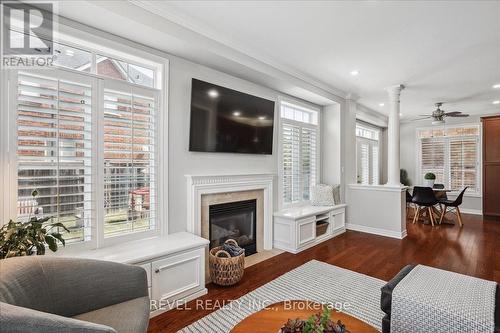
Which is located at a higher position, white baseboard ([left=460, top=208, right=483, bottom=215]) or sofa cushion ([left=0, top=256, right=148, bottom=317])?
sofa cushion ([left=0, top=256, right=148, bottom=317])

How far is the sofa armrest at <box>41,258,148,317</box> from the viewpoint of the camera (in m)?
1.51

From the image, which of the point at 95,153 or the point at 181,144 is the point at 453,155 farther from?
the point at 95,153

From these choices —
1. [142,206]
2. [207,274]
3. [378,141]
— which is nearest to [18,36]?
[142,206]

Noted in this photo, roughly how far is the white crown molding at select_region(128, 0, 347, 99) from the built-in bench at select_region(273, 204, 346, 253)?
2.11 m

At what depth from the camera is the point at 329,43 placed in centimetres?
305

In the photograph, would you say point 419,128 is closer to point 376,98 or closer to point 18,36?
point 376,98

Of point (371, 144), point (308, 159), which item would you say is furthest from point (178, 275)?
point (371, 144)

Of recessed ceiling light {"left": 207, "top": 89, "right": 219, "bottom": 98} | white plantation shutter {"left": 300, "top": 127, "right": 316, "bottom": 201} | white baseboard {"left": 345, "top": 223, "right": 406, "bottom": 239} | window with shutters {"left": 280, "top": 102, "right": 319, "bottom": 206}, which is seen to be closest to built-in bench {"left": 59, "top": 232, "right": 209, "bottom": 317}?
recessed ceiling light {"left": 207, "top": 89, "right": 219, "bottom": 98}

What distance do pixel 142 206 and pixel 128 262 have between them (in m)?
0.68

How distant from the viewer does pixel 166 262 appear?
2.32m

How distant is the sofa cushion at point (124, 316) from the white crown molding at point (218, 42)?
2318 mm

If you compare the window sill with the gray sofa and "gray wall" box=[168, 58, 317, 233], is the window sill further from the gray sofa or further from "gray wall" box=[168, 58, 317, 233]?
the gray sofa

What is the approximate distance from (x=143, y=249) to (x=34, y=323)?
132 cm

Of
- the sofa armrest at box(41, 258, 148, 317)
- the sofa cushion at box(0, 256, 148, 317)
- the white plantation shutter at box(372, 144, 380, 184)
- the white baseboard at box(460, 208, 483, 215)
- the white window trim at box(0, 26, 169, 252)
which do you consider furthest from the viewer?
the white plantation shutter at box(372, 144, 380, 184)
